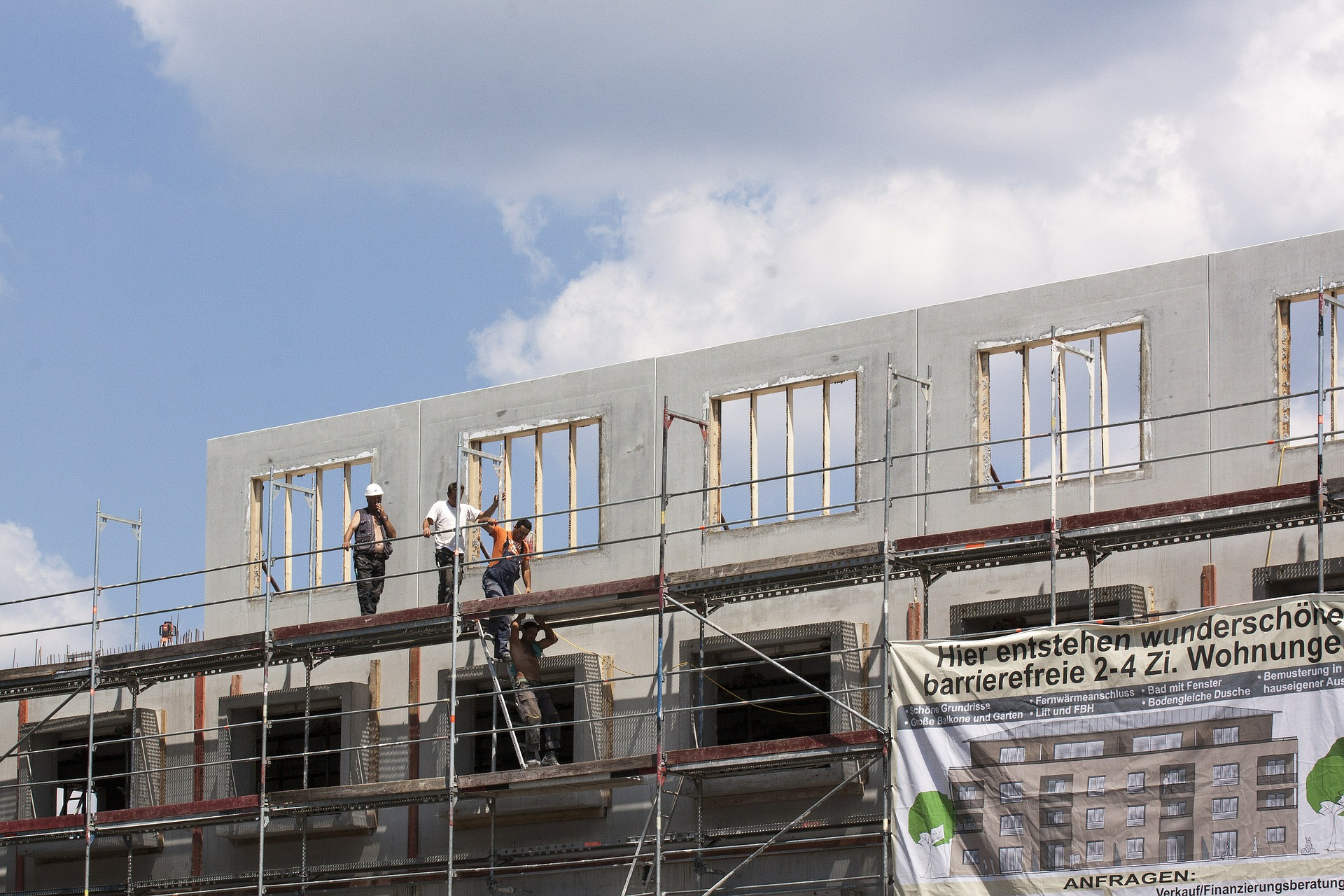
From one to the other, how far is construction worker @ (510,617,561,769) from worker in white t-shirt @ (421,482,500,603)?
140 centimetres

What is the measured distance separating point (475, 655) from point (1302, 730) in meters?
9.74

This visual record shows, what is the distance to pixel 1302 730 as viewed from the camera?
16875 mm

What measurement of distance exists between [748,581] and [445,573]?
4.63 metres

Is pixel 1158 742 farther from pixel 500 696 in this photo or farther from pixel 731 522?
pixel 500 696

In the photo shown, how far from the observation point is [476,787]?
21.4 meters

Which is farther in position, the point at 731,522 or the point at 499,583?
the point at 499,583

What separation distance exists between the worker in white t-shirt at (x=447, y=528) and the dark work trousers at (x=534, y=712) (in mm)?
1673

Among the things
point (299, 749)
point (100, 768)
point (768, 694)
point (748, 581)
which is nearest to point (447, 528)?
point (299, 749)

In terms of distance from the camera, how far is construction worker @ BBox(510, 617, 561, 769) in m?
21.3

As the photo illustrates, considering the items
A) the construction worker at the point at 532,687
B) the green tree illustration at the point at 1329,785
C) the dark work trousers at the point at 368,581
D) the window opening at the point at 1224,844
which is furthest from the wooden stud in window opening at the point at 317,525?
the green tree illustration at the point at 1329,785

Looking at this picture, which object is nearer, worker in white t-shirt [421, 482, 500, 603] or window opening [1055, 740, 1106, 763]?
window opening [1055, 740, 1106, 763]

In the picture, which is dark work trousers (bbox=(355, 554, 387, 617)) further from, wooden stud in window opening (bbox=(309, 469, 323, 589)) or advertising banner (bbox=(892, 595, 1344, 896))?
advertising banner (bbox=(892, 595, 1344, 896))

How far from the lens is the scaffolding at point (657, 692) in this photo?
62.0 feet

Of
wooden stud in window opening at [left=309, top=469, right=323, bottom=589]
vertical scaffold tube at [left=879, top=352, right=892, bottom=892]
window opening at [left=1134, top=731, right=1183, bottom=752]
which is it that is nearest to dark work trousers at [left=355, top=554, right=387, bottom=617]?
wooden stud in window opening at [left=309, top=469, right=323, bottom=589]
